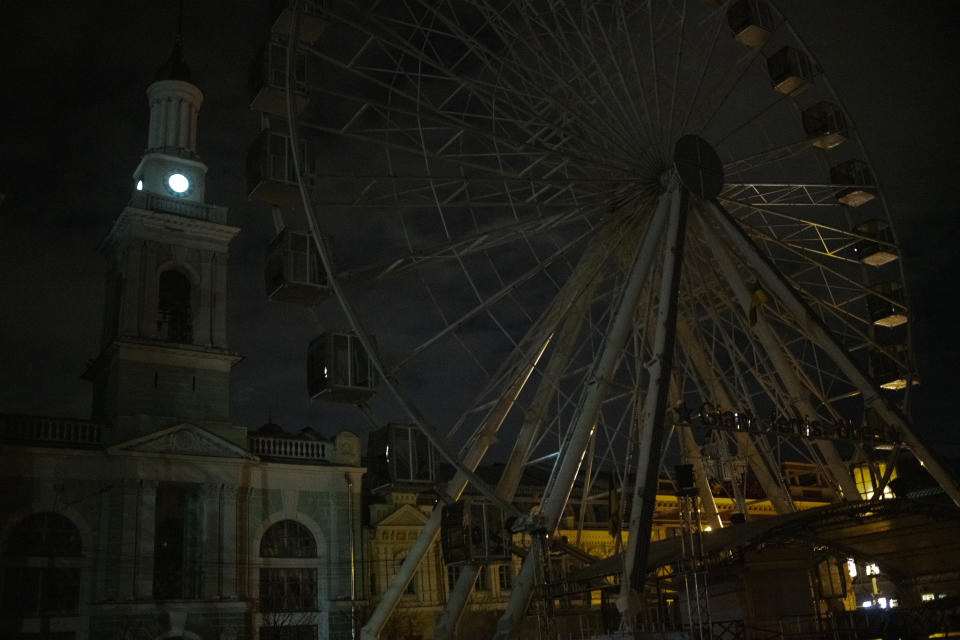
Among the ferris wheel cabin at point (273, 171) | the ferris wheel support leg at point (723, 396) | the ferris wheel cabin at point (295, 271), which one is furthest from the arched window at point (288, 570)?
the ferris wheel cabin at point (273, 171)

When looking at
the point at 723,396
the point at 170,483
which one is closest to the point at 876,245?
the point at 723,396

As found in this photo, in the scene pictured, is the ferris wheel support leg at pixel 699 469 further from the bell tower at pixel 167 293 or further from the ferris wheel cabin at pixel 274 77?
the bell tower at pixel 167 293

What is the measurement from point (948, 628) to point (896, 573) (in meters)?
4.98

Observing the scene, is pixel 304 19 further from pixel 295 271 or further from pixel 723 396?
pixel 723 396

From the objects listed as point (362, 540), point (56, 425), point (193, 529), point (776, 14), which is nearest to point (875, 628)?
point (776, 14)

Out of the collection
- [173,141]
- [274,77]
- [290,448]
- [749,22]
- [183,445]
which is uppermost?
[173,141]

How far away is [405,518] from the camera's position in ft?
147

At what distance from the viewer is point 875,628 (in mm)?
26812

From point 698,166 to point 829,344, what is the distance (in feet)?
19.4

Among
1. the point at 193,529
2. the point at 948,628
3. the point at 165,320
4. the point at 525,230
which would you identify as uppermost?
the point at 165,320

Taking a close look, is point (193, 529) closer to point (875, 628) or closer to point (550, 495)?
point (550, 495)

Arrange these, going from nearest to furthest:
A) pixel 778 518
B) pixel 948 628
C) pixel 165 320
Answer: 1. pixel 778 518
2. pixel 948 628
3. pixel 165 320

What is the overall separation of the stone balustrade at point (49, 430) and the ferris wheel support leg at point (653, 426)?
2479cm

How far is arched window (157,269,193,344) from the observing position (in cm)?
4247
